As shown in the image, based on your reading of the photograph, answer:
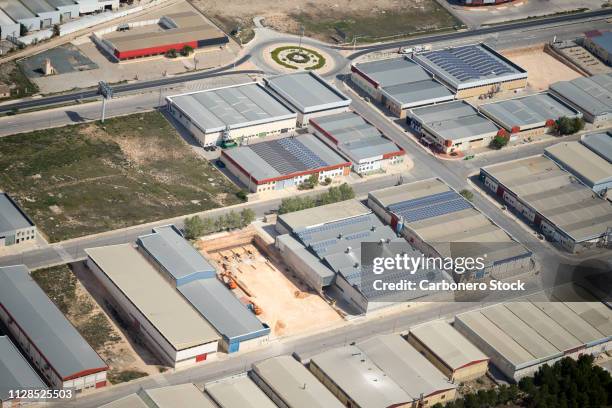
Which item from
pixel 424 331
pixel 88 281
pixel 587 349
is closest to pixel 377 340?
pixel 424 331

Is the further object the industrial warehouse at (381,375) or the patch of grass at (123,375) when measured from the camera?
the industrial warehouse at (381,375)

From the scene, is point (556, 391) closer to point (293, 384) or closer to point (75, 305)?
point (293, 384)

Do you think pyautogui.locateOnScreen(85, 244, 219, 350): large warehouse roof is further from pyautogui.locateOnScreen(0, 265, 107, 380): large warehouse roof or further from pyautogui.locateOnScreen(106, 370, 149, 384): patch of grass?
pyautogui.locateOnScreen(0, 265, 107, 380): large warehouse roof

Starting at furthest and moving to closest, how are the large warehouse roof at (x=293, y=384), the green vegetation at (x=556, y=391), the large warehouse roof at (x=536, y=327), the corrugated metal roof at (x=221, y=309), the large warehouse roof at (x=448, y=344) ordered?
the large warehouse roof at (x=536, y=327)
the large warehouse roof at (x=448, y=344)
the corrugated metal roof at (x=221, y=309)
the green vegetation at (x=556, y=391)
the large warehouse roof at (x=293, y=384)

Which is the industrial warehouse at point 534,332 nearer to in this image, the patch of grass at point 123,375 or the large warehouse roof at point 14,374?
the patch of grass at point 123,375

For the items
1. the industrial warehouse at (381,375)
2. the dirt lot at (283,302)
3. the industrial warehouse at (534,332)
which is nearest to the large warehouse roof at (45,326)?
the dirt lot at (283,302)
